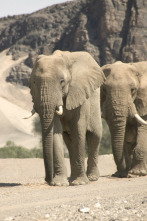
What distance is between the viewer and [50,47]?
13775 centimetres

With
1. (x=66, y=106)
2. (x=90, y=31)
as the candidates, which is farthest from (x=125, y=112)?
(x=90, y=31)

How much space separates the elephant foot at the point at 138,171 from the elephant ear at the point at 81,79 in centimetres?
242

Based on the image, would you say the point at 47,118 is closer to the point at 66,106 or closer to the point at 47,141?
the point at 47,141

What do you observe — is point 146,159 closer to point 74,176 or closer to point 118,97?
point 118,97

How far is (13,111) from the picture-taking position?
102875mm

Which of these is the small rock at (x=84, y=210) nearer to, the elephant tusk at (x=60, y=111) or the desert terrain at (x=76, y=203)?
the desert terrain at (x=76, y=203)

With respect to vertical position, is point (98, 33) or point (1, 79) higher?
point (98, 33)

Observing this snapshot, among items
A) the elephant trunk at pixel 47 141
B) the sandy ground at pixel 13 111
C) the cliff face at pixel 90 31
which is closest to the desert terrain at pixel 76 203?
the elephant trunk at pixel 47 141

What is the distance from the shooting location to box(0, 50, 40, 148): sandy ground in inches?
3081

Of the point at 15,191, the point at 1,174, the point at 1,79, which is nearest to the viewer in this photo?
the point at 15,191

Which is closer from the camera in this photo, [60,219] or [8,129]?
[60,219]

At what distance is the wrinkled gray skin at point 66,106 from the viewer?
1112 cm

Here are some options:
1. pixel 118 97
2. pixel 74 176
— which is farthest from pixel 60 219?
pixel 118 97

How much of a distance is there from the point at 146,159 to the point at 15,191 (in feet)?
14.1
